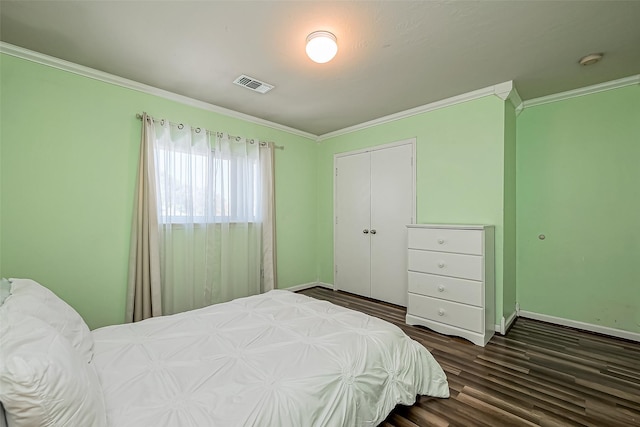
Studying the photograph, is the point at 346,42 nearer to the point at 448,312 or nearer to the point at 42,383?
the point at 42,383

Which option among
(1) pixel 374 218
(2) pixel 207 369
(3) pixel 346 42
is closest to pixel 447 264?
(1) pixel 374 218

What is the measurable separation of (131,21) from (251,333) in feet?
7.19

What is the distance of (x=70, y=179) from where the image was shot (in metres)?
2.41

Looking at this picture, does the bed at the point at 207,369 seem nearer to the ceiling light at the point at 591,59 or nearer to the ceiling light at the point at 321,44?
the ceiling light at the point at 321,44

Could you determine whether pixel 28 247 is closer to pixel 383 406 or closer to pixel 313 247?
pixel 383 406

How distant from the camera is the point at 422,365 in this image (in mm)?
1707

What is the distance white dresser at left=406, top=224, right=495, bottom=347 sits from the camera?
254 centimetres

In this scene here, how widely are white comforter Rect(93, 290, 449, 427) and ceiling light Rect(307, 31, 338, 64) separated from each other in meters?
1.85

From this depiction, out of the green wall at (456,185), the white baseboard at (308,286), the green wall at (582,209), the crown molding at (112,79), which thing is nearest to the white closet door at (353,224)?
the white baseboard at (308,286)

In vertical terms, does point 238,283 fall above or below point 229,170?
below

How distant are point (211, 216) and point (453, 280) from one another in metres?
2.69

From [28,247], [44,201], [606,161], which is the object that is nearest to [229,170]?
[44,201]

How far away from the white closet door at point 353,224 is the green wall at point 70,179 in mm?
2322

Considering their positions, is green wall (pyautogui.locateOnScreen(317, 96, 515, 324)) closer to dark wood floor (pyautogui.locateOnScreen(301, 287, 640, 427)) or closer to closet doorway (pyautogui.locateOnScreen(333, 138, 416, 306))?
closet doorway (pyautogui.locateOnScreen(333, 138, 416, 306))
